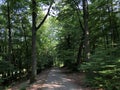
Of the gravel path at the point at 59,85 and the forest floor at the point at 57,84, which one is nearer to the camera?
the gravel path at the point at 59,85

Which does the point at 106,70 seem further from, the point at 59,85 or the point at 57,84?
the point at 57,84

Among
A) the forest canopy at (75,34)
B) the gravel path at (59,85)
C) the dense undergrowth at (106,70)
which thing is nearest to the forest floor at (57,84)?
the gravel path at (59,85)

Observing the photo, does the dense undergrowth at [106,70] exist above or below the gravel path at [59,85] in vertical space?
above

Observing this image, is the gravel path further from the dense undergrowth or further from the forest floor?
the dense undergrowth

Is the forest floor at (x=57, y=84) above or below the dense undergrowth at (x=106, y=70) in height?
below

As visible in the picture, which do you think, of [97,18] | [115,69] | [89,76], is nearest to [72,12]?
[97,18]

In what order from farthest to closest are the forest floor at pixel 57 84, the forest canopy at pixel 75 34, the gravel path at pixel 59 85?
the forest floor at pixel 57 84 → the gravel path at pixel 59 85 → the forest canopy at pixel 75 34

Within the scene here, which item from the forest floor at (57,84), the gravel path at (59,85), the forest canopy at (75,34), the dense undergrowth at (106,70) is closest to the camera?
the dense undergrowth at (106,70)

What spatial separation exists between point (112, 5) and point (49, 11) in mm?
8926

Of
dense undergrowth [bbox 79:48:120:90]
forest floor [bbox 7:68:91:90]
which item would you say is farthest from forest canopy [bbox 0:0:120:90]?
forest floor [bbox 7:68:91:90]

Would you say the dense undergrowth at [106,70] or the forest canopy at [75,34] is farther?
the forest canopy at [75,34]

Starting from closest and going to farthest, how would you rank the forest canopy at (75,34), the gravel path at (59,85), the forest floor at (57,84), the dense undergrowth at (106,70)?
the dense undergrowth at (106,70) → the forest canopy at (75,34) → the gravel path at (59,85) → the forest floor at (57,84)

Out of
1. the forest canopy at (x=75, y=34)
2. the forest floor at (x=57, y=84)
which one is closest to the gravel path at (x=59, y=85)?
the forest floor at (x=57, y=84)

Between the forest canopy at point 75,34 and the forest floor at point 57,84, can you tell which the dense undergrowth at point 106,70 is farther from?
the forest floor at point 57,84
